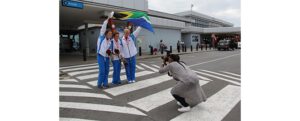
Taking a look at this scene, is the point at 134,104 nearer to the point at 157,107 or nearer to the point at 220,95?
the point at 157,107

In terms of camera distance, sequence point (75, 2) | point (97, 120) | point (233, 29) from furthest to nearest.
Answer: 1. point (233, 29)
2. point (75, 2)
3. point (97, 120)

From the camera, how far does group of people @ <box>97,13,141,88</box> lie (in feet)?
19.7

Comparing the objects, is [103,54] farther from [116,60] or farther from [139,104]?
[139,104]

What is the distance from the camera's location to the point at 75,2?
13.5 m

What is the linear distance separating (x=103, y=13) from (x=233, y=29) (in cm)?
3807

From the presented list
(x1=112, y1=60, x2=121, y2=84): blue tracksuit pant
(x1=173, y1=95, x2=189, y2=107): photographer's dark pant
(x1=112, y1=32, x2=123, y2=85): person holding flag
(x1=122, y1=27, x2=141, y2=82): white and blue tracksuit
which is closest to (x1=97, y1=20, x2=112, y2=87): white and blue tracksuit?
(x1=112, y1=32, x2=123, y2=85): person holding flag

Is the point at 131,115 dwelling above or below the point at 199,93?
below

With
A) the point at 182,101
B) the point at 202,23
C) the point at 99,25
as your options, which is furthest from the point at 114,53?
the point at 202,23

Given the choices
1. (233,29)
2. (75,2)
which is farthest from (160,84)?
(233,29)

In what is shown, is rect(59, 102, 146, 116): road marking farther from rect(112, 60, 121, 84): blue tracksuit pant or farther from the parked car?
the parked car

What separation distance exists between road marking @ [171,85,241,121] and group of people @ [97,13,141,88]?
2.79 meters

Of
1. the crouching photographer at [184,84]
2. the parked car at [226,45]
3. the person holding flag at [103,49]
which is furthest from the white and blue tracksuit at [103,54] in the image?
the parked car at [226,45]

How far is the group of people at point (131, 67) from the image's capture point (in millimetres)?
4176

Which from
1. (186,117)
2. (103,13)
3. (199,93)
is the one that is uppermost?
(103,13)
